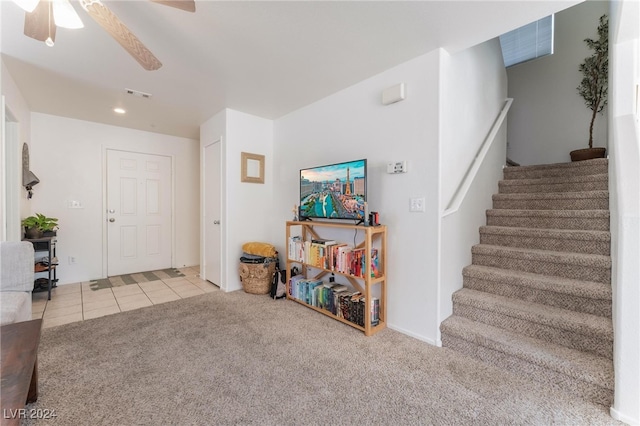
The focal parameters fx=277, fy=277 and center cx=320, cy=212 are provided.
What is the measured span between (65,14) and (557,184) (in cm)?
429

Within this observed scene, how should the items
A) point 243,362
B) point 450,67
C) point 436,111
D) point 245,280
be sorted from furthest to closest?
point 245,280
point 450,67
point 436,111
point 243,362

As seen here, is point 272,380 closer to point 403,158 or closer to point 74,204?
point 403,158

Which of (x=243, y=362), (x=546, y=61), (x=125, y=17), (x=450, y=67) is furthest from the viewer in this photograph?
(x=546, y=61)

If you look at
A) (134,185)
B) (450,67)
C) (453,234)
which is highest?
(450,67)

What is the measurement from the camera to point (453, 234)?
236 cm

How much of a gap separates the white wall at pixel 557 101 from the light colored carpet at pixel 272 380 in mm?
3833

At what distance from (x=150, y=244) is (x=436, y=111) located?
4609 millimetres

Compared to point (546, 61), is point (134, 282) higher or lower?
lower

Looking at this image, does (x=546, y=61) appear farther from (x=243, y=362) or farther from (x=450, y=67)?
→ (x=243, y=362)

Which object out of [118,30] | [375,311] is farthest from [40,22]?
[375,311]

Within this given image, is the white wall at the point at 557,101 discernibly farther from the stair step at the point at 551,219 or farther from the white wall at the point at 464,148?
the stair step at the point at 551,219

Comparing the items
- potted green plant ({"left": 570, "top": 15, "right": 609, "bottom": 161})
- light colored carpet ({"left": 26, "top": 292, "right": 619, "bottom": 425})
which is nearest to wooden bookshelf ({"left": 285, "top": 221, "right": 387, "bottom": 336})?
light colored carpet ({"left": 26, "top": 292, "right": 619, "bottom": 425})

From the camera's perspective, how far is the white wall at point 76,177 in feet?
12.1

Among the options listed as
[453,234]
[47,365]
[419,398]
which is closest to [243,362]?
[419,398]
